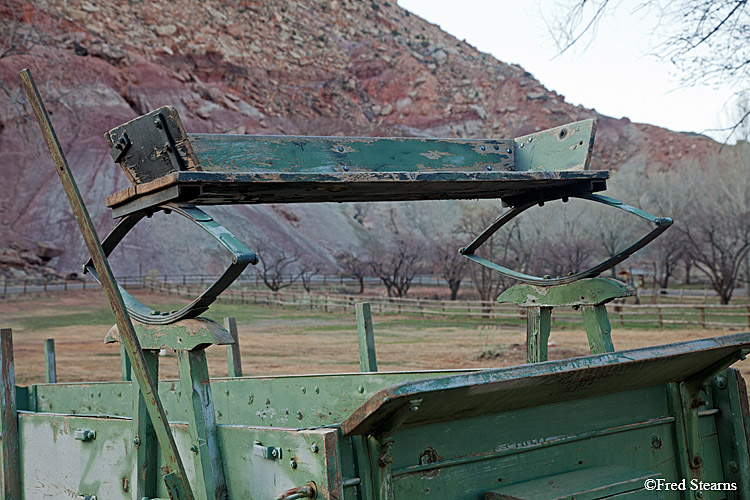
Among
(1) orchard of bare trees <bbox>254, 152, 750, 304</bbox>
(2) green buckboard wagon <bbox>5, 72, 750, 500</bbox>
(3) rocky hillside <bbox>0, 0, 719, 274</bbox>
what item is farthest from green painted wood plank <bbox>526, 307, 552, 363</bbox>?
(3) rocky hillside <bbox>0, 0, 719, 274</bbox>

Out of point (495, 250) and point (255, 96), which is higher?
point (255, 96)

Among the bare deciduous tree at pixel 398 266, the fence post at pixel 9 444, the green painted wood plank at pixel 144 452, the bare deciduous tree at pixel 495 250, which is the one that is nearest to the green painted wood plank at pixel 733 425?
the green painted wood plank at pixel 144 452

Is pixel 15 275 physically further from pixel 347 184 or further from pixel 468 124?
pixel 468 124

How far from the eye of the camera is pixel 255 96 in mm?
65500

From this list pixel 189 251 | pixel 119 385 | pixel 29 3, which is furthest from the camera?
pixel 29 3

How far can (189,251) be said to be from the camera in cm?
4459

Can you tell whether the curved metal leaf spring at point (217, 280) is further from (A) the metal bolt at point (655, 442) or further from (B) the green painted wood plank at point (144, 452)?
(A) the metal bolt at point (655, 442)

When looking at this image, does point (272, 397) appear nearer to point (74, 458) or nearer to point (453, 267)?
point (74, 458)

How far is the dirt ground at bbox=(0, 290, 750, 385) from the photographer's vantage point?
1385 cm

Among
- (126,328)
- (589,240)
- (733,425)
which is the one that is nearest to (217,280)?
(126,328)

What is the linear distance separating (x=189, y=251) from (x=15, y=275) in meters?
10.2

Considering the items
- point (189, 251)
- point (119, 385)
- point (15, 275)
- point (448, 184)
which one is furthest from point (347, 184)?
point (189, 251)

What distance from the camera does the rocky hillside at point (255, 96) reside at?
4488 centimetres

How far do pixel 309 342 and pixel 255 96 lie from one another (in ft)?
165
